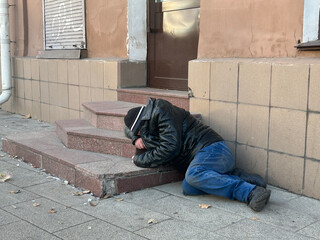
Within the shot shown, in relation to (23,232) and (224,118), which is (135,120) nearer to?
(224,118)

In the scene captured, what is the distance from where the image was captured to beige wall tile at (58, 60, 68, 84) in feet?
24.8

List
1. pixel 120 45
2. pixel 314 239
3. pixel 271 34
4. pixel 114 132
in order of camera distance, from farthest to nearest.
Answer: pixel 120 45 < pixel 114 132 < pixel 271 34 < pixel 314 239

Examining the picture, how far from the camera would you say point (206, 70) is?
491 centimetres

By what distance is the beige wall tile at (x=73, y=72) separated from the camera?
7.29 m

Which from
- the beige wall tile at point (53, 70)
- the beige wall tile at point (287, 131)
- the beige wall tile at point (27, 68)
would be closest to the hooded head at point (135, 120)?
the beige wall tile at point (287, 131)

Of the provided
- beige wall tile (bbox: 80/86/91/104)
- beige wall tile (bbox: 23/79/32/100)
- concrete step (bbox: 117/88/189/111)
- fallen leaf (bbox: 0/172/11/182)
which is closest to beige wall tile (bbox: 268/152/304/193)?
concrete step (bbox: 117/88/189/111)

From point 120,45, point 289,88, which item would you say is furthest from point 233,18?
point 120,45

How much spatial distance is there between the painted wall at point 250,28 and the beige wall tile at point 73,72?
2.79 metres

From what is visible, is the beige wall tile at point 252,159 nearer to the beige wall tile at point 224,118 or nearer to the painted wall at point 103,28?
the beige wall tile at point 224,118

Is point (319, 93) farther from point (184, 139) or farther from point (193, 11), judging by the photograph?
point (193, 11)

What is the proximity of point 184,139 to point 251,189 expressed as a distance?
0.82 meters

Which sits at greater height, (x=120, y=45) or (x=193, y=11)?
(x=193, y=11)

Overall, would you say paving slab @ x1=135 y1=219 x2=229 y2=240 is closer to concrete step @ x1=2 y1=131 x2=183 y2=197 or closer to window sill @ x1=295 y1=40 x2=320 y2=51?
concrete step @ x1=2 y1=131 x2=183 y2=197

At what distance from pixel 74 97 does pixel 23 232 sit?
4314 mm
